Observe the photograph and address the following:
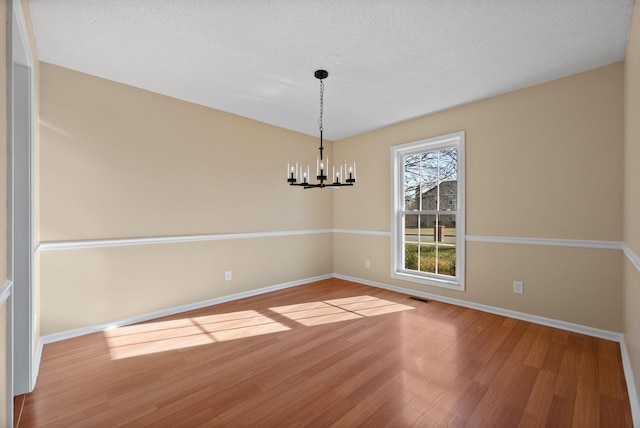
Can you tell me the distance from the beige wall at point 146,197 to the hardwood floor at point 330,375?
425 millimetres

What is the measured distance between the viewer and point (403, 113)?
3.85 meters

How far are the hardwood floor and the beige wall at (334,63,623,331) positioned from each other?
426 mm

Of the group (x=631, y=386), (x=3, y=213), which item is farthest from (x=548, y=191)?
(x=3, y=213)

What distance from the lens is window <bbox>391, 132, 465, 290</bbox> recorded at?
12.2ft

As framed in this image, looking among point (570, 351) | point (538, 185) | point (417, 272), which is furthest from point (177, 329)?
point (538, 185)

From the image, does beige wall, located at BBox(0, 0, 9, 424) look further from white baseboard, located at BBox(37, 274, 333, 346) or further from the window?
the window

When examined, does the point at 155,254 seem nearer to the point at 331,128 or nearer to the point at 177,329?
the point at 177,329

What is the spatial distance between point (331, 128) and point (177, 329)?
3461 millimetres

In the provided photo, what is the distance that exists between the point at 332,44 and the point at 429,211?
2.68 m

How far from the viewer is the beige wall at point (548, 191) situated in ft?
8.63

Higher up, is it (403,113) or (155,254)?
(403,113)

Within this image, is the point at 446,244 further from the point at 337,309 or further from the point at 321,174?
the point at 321,174

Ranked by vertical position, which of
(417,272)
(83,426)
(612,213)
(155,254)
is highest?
(612,213)

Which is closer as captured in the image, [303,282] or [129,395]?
[129,395]
